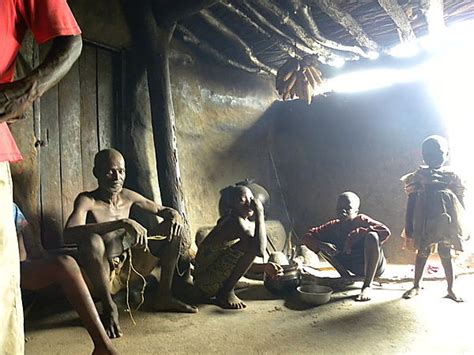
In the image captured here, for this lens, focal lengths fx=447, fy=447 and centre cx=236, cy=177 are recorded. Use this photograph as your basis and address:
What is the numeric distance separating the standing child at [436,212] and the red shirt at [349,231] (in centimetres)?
25

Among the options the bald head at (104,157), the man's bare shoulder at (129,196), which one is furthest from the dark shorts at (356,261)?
the bald head at (104,157)

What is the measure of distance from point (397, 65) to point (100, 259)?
2.96 metres

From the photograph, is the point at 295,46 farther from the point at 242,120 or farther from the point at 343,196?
the point at 343,196

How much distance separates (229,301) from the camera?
348cm

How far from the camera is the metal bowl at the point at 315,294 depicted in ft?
11.5

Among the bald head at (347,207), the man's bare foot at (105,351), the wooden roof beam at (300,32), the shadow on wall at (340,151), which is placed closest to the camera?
the man's bare foot at (105,351)

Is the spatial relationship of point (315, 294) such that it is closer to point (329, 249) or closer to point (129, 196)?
point (329, 249)

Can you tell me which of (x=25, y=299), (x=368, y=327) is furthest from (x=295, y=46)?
(x=25, y=299)

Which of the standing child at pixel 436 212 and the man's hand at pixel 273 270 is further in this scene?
the man's hand at pixel 273 270

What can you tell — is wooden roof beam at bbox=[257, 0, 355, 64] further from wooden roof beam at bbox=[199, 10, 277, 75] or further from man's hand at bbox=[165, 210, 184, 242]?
man's hand at bbox=[165, 210, 184, 242]

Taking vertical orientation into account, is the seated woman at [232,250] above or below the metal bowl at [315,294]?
above

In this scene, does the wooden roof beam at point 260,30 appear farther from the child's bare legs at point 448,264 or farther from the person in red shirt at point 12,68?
the person in red shirt at point 12,68

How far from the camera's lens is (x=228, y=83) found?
6.00 metres

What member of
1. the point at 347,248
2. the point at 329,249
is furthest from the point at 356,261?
the point at 329,249
